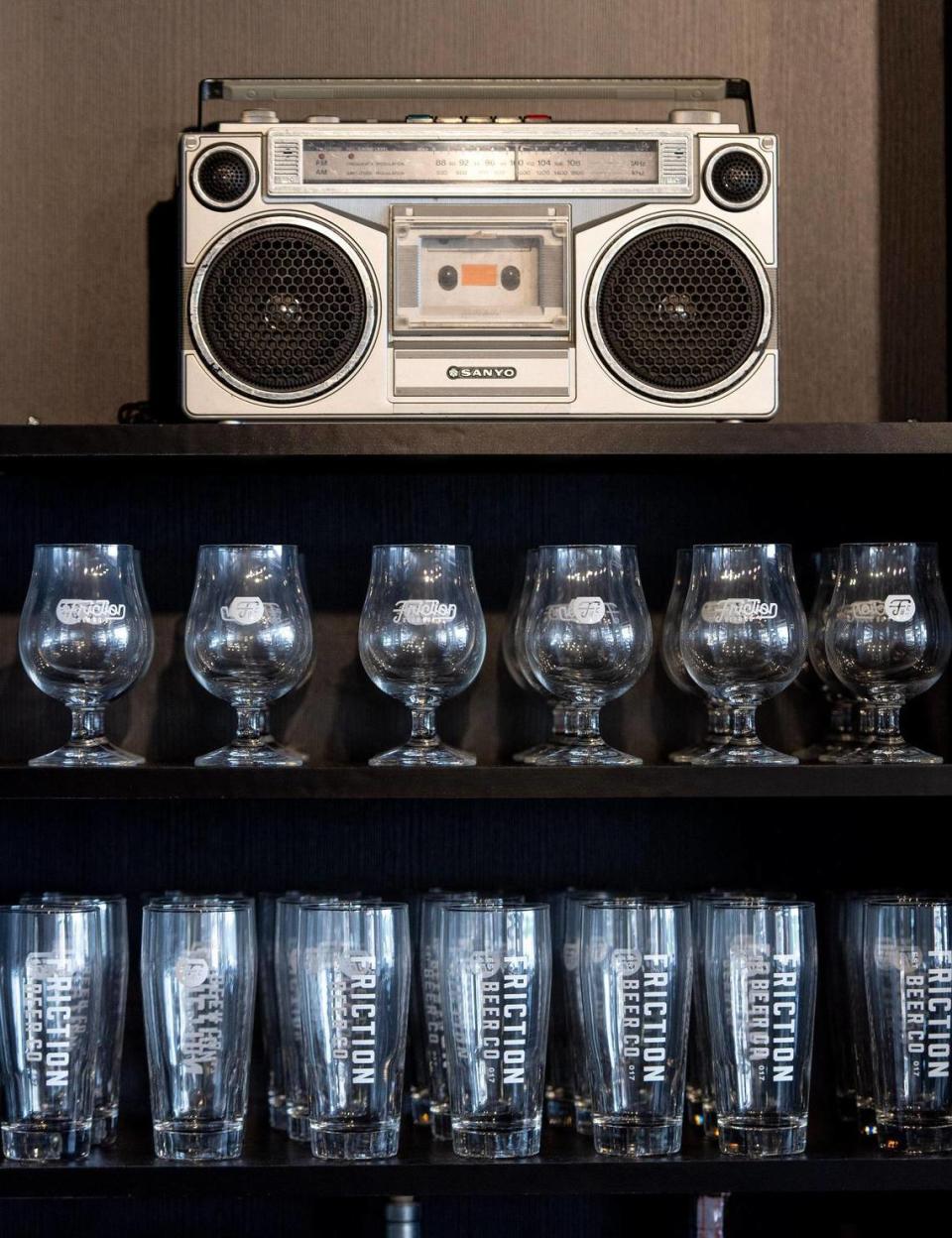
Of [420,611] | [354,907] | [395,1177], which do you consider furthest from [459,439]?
[395,1177]

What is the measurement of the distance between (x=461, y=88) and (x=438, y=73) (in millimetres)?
143

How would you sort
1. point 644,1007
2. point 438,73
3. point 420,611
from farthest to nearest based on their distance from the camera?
point 438,73
point 420,611
point 644,1007

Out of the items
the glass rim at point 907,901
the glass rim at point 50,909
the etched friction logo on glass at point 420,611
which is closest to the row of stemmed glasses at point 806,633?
the glass rim at point 907,901

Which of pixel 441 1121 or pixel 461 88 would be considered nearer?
pixel 441 1121

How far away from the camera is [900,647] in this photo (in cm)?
132

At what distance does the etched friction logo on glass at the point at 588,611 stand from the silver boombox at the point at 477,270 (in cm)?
16

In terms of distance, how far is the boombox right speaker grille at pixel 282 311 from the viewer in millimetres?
1302

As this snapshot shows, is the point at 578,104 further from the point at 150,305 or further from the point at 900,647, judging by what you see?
the point at 900,647

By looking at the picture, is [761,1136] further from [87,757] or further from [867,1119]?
[87,757]

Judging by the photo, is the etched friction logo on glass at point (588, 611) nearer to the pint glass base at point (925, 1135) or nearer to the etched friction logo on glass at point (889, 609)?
the etched friction logo on glass at point (889, 609)

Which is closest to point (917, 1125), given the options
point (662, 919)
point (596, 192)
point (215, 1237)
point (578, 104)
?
point (662, 919)

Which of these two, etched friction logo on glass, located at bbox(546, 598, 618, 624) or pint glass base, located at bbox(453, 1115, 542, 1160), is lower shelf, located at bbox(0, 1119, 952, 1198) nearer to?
pint glass base, located at bbox(453, 1115, 542, 1160)

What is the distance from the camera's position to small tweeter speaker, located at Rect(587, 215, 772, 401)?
1.31 metres

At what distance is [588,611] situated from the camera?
1.31 m
